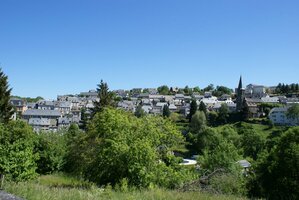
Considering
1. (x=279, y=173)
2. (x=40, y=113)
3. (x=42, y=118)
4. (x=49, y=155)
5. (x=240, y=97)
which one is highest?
(x=240, y=97)

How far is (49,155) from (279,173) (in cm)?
1667

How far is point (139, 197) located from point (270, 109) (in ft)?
373

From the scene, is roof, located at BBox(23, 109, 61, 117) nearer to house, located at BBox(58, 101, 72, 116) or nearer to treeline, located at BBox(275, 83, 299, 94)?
house, located at BBox(58, 101, 72, 116)

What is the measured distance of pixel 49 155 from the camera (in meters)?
24.4

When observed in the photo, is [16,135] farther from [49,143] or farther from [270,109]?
[270,109]

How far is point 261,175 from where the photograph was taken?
79.5ft

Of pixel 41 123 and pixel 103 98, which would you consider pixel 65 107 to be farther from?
pixel 103 98

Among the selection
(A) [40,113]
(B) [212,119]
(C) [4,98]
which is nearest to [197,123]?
(B) [212,119]

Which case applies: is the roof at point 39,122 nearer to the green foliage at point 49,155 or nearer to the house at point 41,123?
the house at point 41,123

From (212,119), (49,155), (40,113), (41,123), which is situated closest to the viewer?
(49,155)

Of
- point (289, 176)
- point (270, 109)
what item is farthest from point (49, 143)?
point (270, 109)

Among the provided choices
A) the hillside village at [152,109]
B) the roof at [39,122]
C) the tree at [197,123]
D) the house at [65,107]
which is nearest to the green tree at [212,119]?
the hillside village at [152,109]

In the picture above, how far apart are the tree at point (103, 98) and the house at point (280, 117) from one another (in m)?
72.2

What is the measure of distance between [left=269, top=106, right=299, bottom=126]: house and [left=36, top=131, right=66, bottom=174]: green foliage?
292 feet
